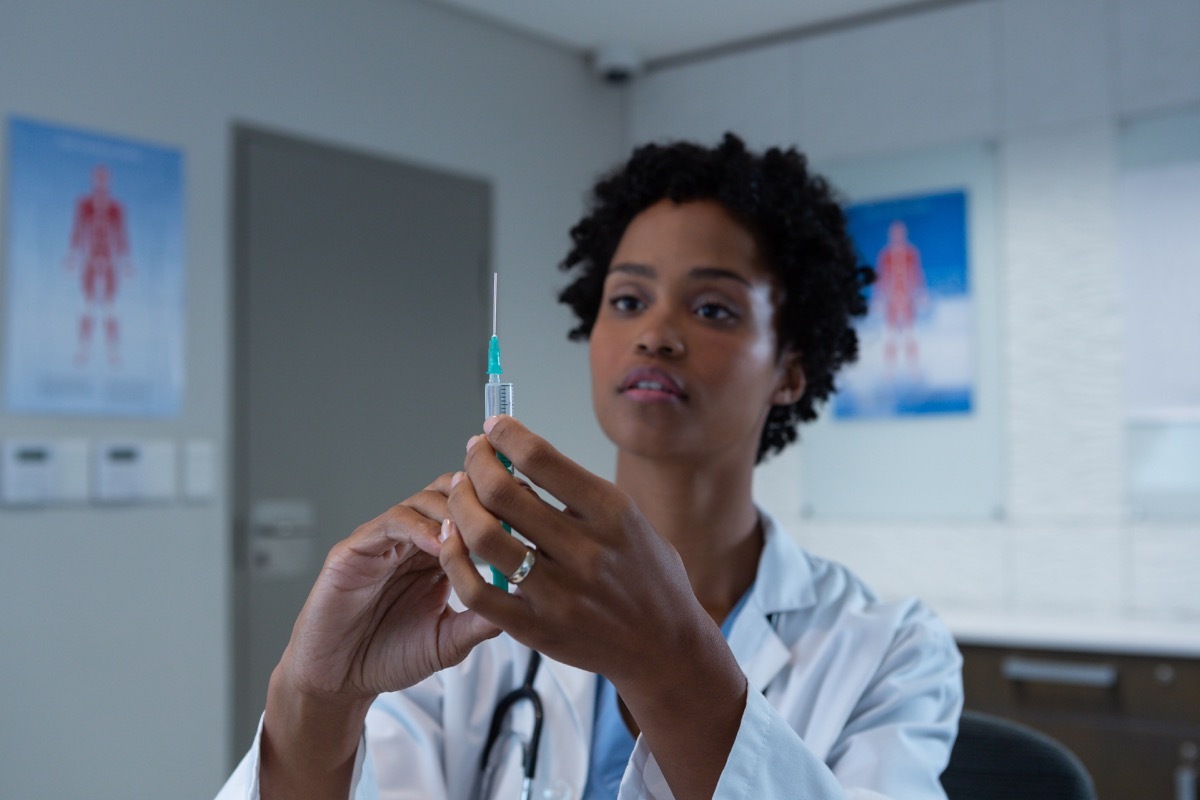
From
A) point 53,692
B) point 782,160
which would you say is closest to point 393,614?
point 782,160

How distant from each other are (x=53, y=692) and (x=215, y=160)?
4.62 feet

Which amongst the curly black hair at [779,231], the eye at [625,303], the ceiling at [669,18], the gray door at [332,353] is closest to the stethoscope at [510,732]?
the eye at [625,303]

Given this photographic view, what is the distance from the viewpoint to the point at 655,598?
30.2 inches

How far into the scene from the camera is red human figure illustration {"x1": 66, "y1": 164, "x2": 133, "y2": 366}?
2.76m

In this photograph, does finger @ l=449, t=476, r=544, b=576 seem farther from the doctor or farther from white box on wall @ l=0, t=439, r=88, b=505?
white box on wall @ l=0, t=439, r=88, b=505

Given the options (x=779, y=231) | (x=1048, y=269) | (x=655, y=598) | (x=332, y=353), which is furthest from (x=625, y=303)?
(x=1048, y=269)

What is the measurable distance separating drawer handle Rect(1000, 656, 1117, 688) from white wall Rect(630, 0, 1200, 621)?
0.54 m

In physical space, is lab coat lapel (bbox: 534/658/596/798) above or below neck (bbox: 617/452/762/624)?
below

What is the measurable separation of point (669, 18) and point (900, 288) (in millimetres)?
1176

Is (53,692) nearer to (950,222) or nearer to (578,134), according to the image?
(578,134)

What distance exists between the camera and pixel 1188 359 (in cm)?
315

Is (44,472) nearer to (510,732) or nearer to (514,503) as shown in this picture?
(510,732)

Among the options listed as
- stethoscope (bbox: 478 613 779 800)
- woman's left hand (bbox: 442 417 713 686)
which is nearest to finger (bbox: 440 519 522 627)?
woman's left hand (bbox: 442 417 713 686)

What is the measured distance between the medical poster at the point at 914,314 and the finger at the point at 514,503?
2882 millimetres
